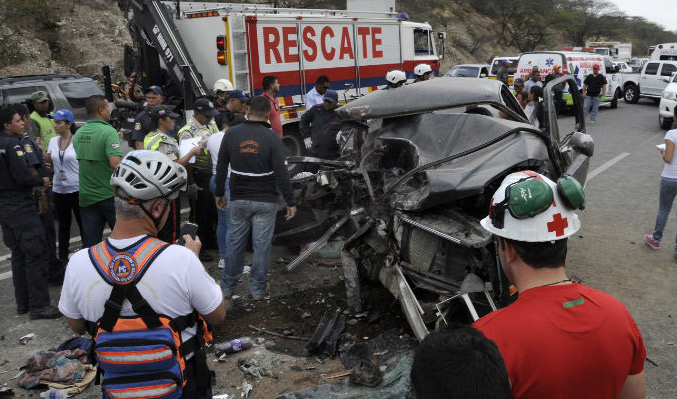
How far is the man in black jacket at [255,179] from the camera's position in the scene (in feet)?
15.9

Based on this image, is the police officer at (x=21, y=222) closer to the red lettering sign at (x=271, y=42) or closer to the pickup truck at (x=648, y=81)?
the red lettering sign at (x=271, y=42)

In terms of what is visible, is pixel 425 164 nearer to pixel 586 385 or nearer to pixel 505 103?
pixel 505 103

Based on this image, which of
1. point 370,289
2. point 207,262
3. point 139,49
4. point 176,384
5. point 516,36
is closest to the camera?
point 176,384

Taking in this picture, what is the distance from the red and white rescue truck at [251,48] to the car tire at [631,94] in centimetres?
1429

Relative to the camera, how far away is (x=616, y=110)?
19984 mm

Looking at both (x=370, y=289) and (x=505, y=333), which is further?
(x=370, y=289)

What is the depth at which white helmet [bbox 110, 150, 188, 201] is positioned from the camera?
221cm

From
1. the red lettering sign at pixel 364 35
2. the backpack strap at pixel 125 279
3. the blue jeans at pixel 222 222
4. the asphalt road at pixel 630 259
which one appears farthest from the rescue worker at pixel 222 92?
the backpack strap at pixel 125 279

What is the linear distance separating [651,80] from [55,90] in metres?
20.6

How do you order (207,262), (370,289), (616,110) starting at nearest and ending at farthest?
(370,289) → (207,262) → (616,110)

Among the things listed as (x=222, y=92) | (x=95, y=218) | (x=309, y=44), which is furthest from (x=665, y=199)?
(x=309, y=44)

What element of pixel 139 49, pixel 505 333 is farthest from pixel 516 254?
pixel 139 49

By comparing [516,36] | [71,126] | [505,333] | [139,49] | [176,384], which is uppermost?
[516,36]

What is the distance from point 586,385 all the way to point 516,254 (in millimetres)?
436
